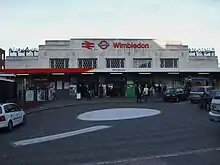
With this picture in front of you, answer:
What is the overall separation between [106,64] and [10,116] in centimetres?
3280

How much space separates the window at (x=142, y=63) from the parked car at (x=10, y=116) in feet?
105

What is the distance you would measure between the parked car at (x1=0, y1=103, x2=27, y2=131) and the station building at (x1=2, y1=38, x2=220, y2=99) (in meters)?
22.0

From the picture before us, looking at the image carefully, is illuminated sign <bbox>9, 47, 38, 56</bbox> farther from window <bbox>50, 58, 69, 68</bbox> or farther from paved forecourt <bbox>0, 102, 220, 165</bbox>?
paved forecourt <bbox>0, 102, 220, 165</bbox>

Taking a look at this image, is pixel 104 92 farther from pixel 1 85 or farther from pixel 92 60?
pixel 1 85

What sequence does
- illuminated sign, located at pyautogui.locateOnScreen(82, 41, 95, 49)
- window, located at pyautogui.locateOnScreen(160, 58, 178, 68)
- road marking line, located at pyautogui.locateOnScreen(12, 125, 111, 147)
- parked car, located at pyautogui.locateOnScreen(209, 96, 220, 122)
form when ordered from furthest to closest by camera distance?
window, located at pyautogui.locateOnScreen(160, 58, 178, 68) → illuminated sign, located at pyautogui.locateOnScreen(82, 41, 95, 49) → parked car, located at pyautogui.locateOnScreen(209, 96, 220, 122) → road marking line, located at pyautogui.locateOnScreen(12, 125, 111, 147)

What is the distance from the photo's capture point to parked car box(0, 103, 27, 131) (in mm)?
17203

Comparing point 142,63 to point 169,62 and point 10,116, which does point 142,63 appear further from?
point 10,116

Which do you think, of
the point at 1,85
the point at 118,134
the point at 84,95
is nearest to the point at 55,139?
the point at 118,134

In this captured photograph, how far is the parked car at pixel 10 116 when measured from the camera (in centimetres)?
1720


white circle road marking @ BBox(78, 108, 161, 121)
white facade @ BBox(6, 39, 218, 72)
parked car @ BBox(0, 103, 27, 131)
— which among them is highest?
white facade @ BBox(6, 39, 218, 72)

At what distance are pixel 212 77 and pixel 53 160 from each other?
3884 cm

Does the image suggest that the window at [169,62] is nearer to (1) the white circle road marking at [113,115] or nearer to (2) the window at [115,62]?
(2) the window at [115,62]

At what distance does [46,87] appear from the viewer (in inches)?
1702

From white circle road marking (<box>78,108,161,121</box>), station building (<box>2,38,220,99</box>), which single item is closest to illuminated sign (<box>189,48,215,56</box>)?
station building (<box>2,38,220,99</box>)
